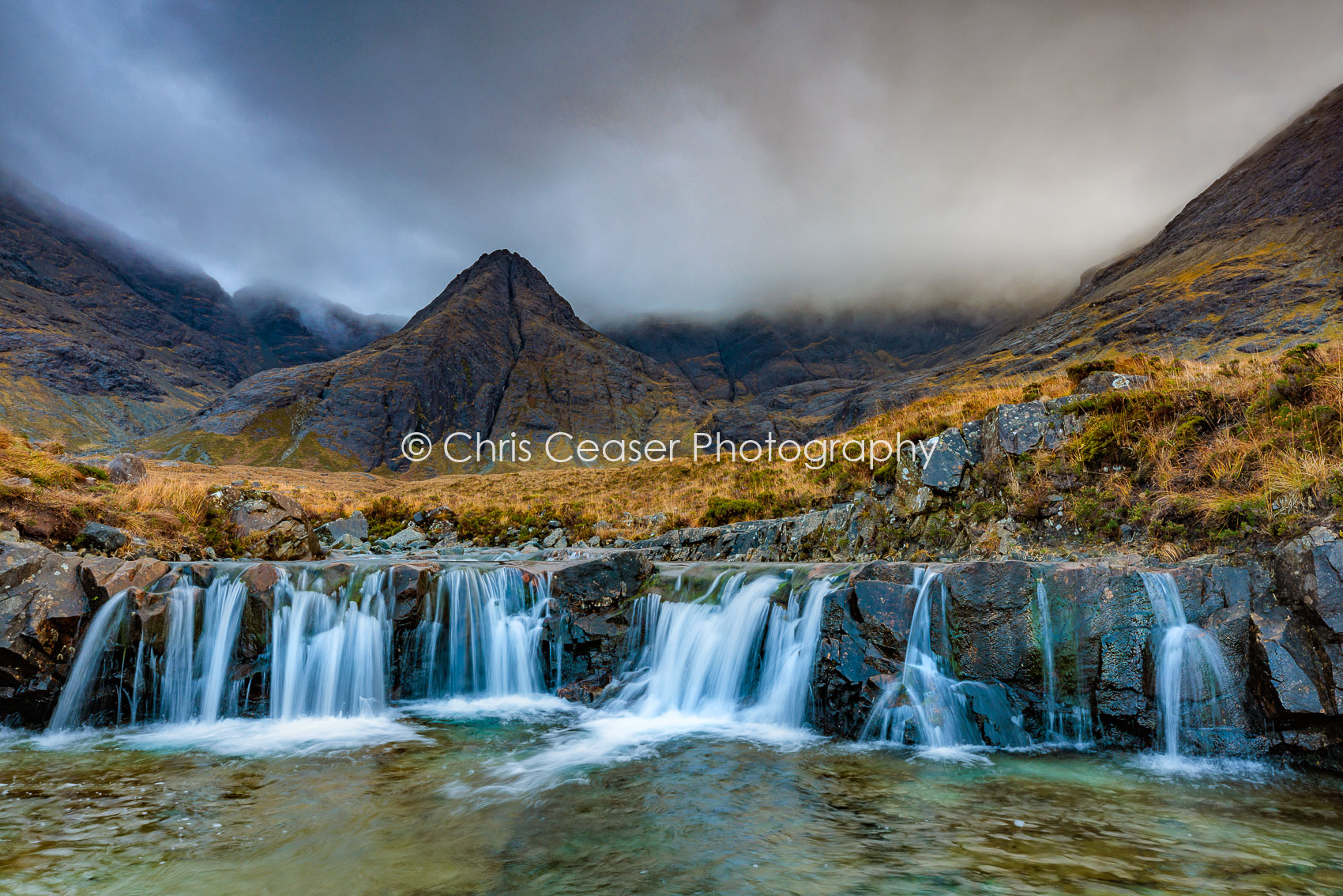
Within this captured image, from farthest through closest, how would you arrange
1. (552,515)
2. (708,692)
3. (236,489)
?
(552,515), (236,489), (708,692)

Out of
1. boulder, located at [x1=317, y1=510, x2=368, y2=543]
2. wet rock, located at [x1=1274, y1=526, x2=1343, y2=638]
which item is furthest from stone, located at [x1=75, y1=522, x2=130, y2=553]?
wet rock, located at [x1=1274, y1=526, x2=1343, y2=638]

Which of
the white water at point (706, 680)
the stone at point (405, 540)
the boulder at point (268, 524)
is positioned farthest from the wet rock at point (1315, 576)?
the stone at point (405, 540)

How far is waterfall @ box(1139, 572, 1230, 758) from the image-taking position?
281 inches

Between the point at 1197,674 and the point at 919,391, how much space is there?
151588mm

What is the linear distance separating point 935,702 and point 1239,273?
154m

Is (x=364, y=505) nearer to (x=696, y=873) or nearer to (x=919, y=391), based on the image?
(x=696, y=873)

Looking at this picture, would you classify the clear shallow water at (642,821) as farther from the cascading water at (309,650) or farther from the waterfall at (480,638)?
the waterfall at (480,638)

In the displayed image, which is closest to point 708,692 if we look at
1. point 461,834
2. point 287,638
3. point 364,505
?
point 461,834

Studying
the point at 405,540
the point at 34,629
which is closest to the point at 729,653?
the point at 34,629

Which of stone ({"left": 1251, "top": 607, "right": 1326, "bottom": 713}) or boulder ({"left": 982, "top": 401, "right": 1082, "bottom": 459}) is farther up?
boulder ({"left": 982, "top": 401, "right": 1082, "bottom": 459})

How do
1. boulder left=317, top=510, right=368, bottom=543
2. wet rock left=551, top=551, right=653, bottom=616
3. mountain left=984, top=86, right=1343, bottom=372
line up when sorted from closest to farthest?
wet rock left=551, top=551, right=653, bottom=616 → boulder left=317, top=510, right=368, bottom=543 → mountain left=984, top=86, right=1343, bottom=372

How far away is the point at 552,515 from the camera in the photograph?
27.0 metres

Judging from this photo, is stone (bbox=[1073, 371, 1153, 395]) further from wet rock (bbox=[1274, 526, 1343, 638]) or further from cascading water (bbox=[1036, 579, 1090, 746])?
cascading water (bbox=[1036, 579, 1090, 746])

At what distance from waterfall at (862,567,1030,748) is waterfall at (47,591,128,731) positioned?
40.5 feet
